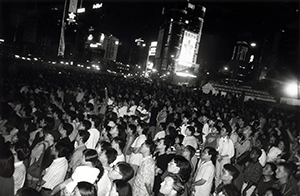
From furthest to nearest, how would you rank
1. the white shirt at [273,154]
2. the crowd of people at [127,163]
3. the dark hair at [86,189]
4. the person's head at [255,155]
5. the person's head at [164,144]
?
1. the white shirt at [273,154]
2. the person's head at [164,144]
3. the person's head at [255,155]
4. the crowd of people at [127,163]
5. the dark hair at [86,189]

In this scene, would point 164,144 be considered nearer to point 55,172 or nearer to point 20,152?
point 55,172

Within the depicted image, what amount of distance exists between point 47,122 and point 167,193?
3.94 meters

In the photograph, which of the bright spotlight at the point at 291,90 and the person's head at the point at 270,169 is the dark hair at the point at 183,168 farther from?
the bright spotlight at the point at 291,90

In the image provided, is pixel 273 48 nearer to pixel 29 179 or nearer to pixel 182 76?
pixel 182 76

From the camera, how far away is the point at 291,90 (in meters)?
30.0

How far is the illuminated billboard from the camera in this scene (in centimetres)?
4216

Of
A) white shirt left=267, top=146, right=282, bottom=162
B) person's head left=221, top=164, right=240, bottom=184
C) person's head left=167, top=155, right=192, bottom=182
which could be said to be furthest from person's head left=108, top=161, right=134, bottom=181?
white shirt left=267, top=146, right=282, bottom=162

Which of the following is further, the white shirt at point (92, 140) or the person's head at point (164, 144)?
the white shirt at point (92, 140)

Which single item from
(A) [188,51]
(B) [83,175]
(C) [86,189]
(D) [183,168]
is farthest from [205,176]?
(A) [188,51]

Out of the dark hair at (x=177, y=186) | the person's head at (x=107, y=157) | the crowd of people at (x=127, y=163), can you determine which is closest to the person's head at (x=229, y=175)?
the crowd of people at (x=127, y=163)

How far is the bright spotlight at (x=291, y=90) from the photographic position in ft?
97.0

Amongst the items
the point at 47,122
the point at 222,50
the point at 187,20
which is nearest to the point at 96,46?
the point at 187,20

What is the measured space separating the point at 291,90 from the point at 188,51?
Answer: 18.6m

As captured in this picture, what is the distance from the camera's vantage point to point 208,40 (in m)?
53.5
